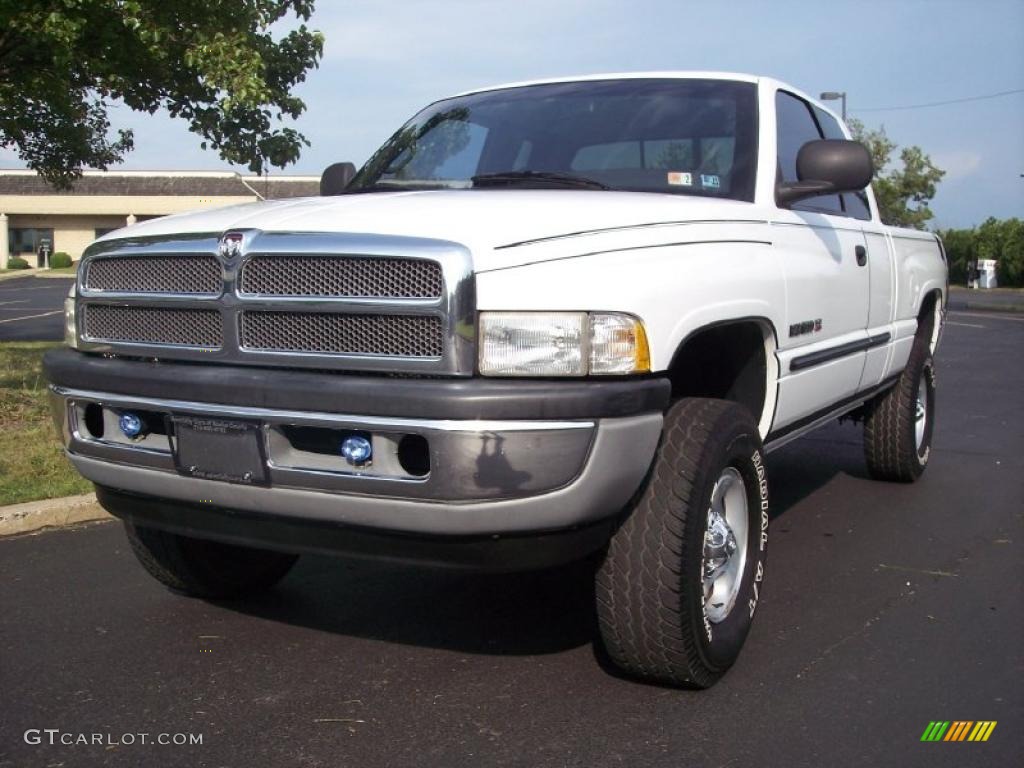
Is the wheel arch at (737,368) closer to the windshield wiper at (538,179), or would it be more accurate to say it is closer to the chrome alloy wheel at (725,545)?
the chrome alloy wheel at (725,545)

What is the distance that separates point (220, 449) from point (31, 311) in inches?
942

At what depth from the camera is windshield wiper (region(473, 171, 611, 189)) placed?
3.90 meters

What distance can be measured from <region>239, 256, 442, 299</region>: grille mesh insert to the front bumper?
0.23 m

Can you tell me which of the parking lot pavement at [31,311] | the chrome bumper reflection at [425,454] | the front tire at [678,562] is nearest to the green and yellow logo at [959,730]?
the front tire at [678,562]

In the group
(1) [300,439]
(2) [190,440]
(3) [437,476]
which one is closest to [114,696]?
(2) [190,440]

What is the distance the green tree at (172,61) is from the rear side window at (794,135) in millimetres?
4078

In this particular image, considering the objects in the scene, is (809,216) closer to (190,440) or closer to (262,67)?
(190,440)

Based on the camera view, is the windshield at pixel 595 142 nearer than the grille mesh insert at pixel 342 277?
No

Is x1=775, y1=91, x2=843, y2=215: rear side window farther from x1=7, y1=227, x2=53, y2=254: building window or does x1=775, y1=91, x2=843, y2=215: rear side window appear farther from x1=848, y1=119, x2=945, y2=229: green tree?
x1=7, y1=227, x2=53, y2=254: building window

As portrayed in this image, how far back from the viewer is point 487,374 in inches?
111

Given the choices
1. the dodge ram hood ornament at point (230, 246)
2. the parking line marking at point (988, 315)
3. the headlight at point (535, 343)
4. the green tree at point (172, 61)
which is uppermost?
the green tree at point (172, 61)

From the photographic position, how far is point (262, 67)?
780cm

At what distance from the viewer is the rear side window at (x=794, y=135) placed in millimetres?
4516

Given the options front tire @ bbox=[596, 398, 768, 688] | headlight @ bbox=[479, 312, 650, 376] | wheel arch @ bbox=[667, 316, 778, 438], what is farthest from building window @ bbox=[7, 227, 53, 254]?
headlight @ bbox=[479, 312, 650, 376]
